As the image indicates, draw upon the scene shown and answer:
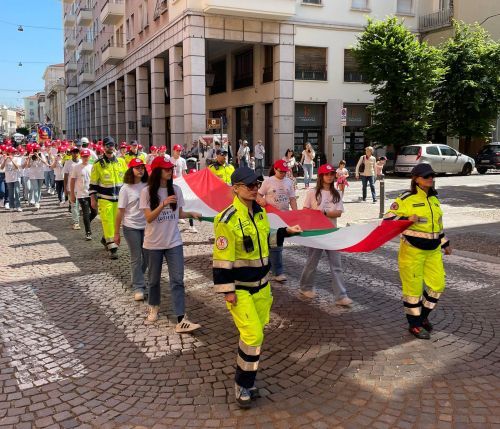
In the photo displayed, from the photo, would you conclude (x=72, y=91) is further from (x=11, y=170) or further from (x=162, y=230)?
(x=162, y=230)

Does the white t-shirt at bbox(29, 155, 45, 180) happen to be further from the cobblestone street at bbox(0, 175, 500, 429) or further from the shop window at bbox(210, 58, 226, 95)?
the shop window at bbox(210, 58, 226, 95)

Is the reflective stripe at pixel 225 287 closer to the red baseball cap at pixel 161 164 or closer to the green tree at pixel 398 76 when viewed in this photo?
the red baseball cap at pixel 161 164

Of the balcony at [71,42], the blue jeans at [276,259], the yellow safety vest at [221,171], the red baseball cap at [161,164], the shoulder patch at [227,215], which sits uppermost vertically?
the balcony at [71,42]

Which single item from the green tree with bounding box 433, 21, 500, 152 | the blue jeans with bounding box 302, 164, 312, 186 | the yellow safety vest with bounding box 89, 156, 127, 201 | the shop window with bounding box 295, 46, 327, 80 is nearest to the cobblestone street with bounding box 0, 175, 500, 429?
the yellow safety vest with bounding box 89, 156, 127, 201

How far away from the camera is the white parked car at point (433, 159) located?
2517cm

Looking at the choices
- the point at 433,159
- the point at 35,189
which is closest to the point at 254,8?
the point at 433,159

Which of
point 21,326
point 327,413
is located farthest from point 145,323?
point 327,413

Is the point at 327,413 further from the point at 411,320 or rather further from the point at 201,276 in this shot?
the point at 201,276

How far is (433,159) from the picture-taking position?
998 inches

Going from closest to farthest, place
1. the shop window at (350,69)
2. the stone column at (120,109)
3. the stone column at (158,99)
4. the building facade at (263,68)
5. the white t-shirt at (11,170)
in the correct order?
the white t-shirt at (11,170), the building facade at (263,68), the shop window at (350,69), the stone column at (158,99), the stone column at (120,109)

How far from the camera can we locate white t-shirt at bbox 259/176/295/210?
26.0 feet

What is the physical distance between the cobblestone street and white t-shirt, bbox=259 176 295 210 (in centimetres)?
122

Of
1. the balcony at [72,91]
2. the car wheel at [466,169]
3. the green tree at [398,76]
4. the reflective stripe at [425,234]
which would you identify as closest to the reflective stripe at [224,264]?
the reflective stripe at [425,234]

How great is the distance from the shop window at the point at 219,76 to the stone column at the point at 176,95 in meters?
7.07
